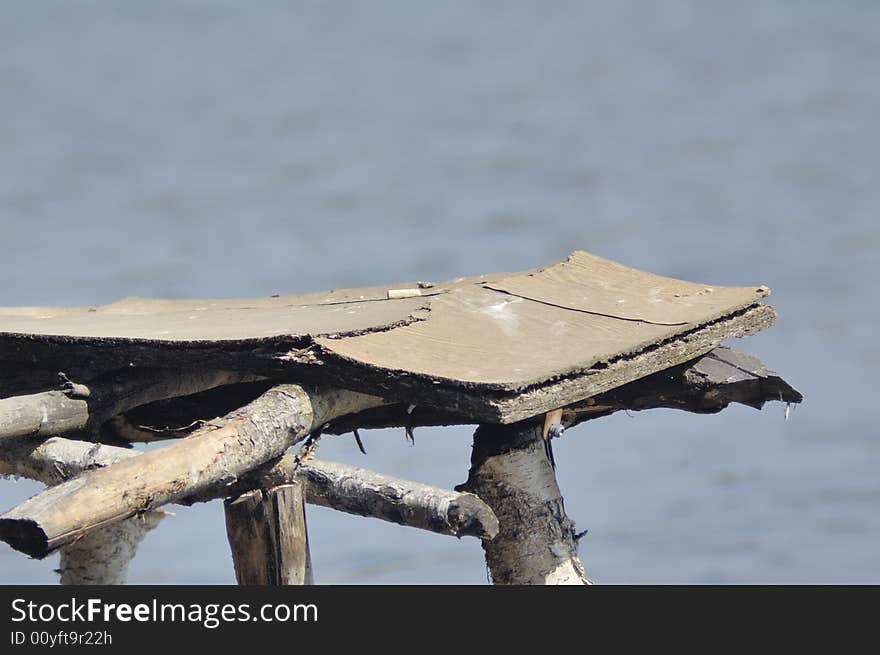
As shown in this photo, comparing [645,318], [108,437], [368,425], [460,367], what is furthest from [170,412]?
[645,318]

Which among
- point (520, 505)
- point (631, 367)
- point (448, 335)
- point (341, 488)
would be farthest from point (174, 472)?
point (631, 367)

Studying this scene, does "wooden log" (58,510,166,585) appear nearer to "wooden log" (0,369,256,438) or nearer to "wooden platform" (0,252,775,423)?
"wooden platform" (0,252,775,423)

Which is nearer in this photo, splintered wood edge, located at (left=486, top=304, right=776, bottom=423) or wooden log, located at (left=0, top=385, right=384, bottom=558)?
wooden log, located at (left=0, top=385, right=384, bottom=558)

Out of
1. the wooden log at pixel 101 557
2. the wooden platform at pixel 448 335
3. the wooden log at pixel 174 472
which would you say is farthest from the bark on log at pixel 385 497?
the wooden log at pixel 101 557

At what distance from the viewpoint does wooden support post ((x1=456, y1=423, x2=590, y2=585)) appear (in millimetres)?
4547

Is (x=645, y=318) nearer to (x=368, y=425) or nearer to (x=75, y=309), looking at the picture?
(x=368, y=425)

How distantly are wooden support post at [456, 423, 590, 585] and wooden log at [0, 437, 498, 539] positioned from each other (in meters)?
0.59

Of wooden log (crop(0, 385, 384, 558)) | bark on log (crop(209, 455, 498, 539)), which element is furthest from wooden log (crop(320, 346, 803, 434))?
bark on log (crop(209, 455, 498, 539))

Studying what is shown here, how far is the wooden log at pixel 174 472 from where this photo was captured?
10.5ft

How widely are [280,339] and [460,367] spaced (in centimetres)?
50

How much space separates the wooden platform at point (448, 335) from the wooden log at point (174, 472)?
0.49 ft

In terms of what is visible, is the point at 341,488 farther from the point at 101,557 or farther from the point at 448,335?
the point at 101,557

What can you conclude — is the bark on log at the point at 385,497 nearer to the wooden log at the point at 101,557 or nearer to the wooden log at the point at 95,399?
the wooden log at the point at 95,399

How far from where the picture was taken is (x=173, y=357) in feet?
13.7
